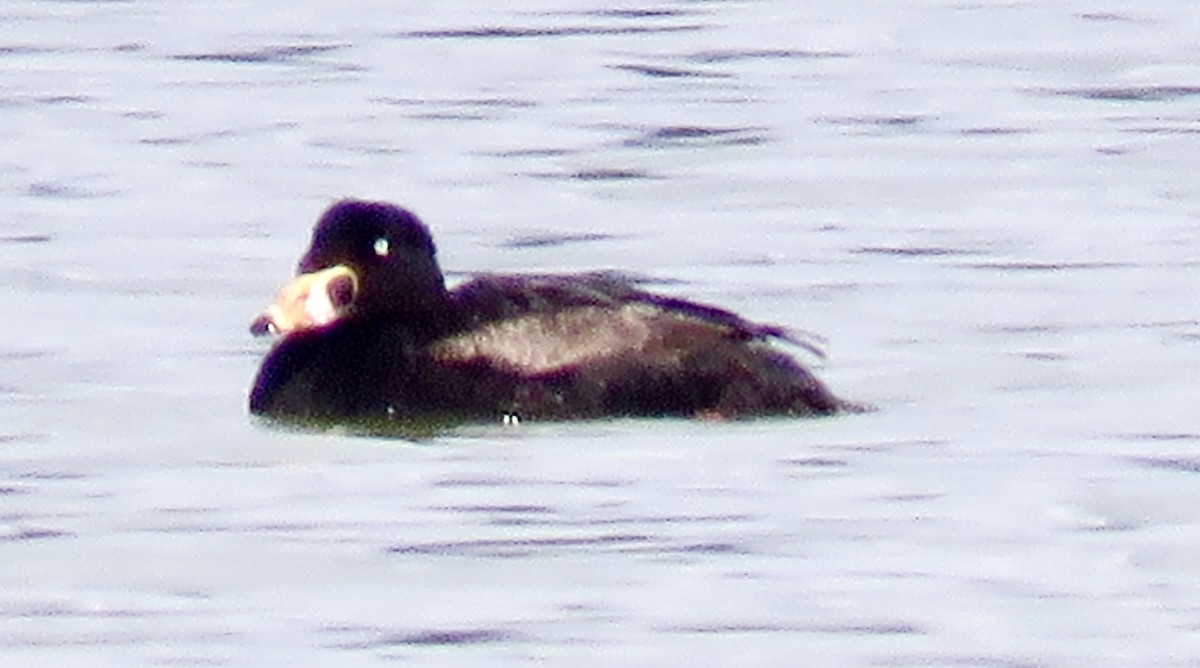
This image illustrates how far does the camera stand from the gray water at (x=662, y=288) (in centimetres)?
1030

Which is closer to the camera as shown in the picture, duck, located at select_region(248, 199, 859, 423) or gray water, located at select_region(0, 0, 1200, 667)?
gray water, located at select_region(0, 0, 1200, 667)

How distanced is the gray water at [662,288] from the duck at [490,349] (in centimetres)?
9

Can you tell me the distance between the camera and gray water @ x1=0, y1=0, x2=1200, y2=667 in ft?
33.8

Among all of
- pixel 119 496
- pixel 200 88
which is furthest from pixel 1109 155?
pixel 119 496

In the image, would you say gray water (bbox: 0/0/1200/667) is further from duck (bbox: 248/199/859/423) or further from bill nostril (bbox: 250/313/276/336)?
bill nostril (bbox: 250/313/276/336)

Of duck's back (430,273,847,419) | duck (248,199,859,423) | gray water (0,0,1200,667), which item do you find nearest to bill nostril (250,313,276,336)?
duck (248,199,859,423)

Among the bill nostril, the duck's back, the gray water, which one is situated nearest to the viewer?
the gray water

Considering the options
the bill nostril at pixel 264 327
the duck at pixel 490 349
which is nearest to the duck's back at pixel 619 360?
the duck at pixel 490 349

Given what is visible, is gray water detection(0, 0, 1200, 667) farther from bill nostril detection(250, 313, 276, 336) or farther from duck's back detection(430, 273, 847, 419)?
bill nostril detection(250, 313, 276, 336)

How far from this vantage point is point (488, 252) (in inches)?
624

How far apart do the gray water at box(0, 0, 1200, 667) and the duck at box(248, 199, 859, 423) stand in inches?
3.7

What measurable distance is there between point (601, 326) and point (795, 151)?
561 cm

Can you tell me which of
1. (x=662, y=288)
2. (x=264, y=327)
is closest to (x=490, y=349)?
(x=264, y=327)

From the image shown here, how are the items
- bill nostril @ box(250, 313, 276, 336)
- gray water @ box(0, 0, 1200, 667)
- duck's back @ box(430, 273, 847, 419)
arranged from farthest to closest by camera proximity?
1. bill nostril @ box(250, 313, 276, 336)
2. duck's back @ box(430, 273, 847, 419)
3. gray water @ box(0, 0, 1200, 667)
